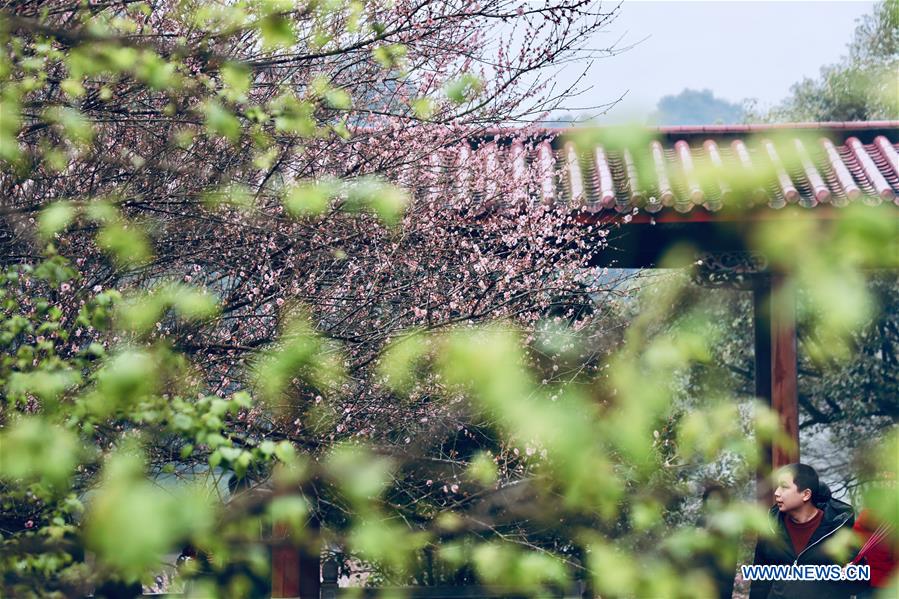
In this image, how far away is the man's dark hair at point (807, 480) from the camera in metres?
4.41

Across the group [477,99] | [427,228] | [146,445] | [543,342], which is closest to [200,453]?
[146,445]

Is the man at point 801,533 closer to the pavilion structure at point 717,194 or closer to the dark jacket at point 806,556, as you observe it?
the dark jacket at point 806,556

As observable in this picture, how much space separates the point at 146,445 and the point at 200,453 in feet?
1.13

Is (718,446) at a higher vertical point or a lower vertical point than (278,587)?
higher

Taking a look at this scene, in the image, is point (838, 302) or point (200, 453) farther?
point (200, 453)

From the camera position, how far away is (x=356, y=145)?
4176 millimetres

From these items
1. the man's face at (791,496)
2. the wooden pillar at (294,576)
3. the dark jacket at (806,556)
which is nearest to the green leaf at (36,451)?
the dark jacket at (806,556)

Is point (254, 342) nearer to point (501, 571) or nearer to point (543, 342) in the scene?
point (543, 342)

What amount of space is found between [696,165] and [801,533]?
2705mm

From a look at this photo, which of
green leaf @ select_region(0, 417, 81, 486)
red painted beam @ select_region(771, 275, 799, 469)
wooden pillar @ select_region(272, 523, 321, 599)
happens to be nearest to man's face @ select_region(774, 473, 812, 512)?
red painted beam @ select_region(771, 275, 799, 469)

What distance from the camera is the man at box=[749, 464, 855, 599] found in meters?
4.36

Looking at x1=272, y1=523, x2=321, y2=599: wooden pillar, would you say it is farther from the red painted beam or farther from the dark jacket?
the red painted beam

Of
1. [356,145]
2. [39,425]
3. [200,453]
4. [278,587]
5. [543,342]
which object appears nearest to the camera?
[39,425]

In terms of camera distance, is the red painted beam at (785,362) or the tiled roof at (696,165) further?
the red painted beam at (785,362)
